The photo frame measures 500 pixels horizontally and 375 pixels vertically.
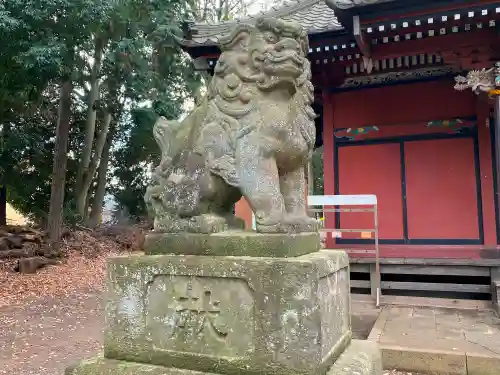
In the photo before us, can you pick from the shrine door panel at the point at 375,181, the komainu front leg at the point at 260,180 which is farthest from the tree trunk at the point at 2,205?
the komainu front leg at the point at 260,180

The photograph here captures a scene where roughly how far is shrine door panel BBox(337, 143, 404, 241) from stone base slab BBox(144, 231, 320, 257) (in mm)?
5409

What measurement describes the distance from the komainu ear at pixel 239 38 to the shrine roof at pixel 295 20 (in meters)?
3.63

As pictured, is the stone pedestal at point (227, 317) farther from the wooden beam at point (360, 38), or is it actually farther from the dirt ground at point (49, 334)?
the wooden beam at point (360, 38)

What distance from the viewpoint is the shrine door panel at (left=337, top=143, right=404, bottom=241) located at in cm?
758

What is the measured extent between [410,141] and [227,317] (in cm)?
Result: 621

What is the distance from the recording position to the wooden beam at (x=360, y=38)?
5.49 m

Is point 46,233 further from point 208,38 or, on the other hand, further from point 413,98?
point 413,98

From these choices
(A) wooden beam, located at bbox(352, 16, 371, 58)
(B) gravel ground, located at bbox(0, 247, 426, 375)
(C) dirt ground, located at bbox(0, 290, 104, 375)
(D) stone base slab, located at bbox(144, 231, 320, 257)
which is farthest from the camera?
(A) wooden beam, located at bbox(352, 16, 371, 58)

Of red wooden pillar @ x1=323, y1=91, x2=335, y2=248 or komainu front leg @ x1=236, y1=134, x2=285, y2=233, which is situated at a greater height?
red wooden pillar @ x1=323, y1=91, x2=335, y2=248

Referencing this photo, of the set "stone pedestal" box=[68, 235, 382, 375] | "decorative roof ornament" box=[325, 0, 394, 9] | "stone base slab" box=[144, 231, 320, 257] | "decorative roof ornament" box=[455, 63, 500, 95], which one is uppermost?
"decorative roof ornament" box=[325, 0, 394, 9]

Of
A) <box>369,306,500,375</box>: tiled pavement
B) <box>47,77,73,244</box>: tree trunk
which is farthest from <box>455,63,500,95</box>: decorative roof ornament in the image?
<box>47,77,73,244</box>: tree trunk

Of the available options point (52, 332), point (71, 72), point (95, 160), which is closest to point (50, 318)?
point (52, 332)

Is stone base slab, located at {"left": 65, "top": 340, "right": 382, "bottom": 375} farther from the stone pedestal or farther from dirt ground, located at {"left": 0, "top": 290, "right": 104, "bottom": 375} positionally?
dirt ground, located at {"left": 0, "top": 290, "right": 104, "bottom": 375}

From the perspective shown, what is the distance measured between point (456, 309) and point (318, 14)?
5414 mm
